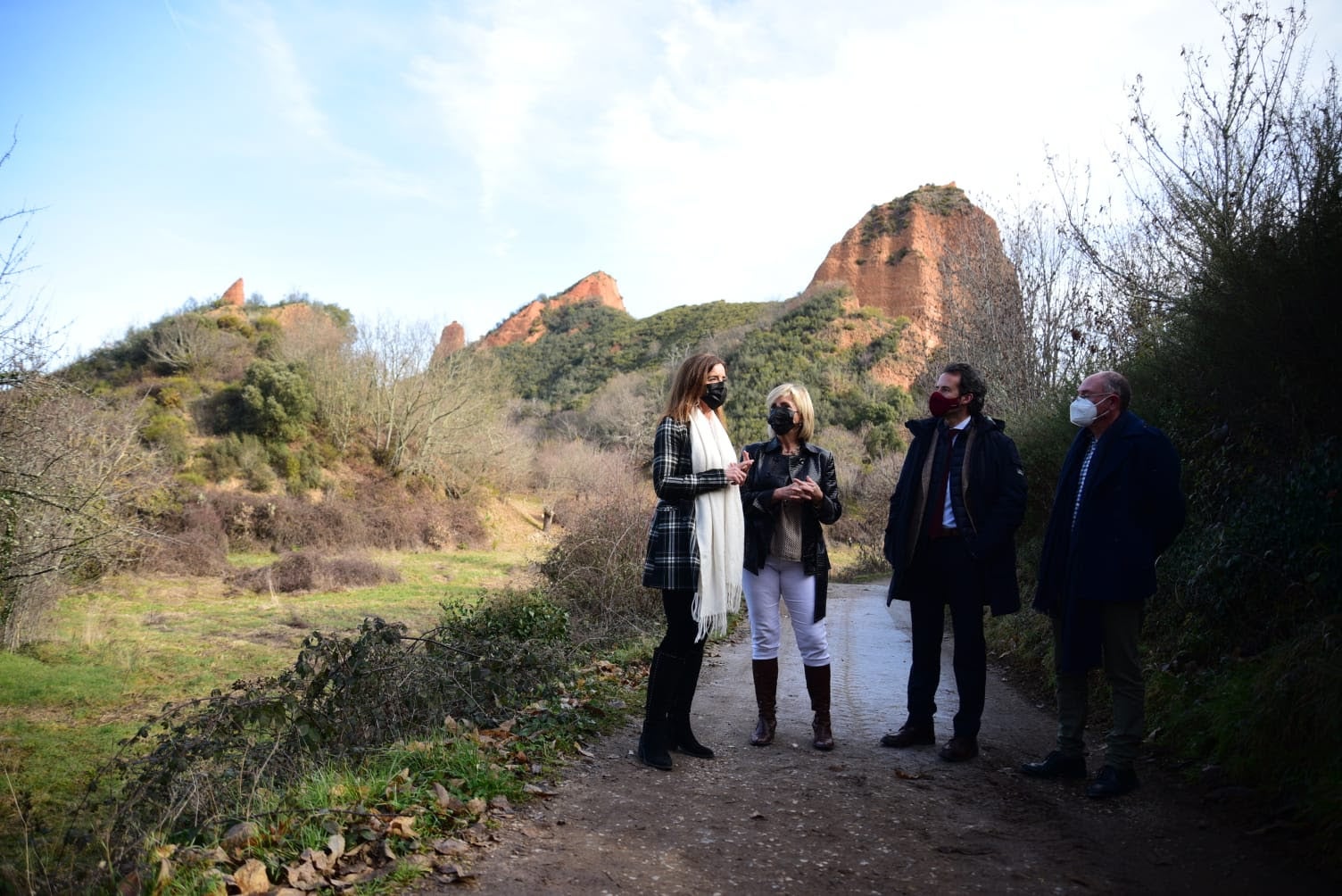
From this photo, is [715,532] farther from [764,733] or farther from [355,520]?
[355,520]

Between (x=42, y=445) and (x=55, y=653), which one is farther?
(x=55, y=653)

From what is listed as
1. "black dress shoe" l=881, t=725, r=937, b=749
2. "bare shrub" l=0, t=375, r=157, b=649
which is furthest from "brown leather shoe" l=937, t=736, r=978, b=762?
"bare shrub" l=0, t=375, r=157, b=649

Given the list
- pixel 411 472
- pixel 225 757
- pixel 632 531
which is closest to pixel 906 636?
pixel 632 531

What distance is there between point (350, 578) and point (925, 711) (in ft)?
62.6

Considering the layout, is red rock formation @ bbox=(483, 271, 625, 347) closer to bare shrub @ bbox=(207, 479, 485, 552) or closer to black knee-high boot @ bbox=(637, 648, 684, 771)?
bare shrub @ bbox=(207, 479, 485, 552)

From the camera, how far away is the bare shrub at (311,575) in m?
20.8

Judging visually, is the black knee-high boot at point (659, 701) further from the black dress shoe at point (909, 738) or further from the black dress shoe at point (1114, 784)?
the black dress shoe at point (1114, 784)

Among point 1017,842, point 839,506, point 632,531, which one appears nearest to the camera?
point 1017,842

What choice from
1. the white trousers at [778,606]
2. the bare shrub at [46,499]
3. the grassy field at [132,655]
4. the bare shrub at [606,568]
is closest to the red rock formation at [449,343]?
the grassy field at [132,655]

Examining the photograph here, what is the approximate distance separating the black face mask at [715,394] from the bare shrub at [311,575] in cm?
1779

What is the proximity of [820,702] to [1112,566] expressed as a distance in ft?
6.10

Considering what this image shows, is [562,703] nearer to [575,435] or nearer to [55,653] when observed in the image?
[55,653]

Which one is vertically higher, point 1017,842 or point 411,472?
point 411,472

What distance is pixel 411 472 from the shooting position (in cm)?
3559
